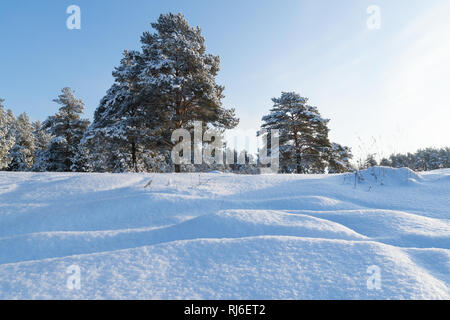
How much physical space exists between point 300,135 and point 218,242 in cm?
1856

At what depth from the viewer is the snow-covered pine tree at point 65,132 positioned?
59.5 ft

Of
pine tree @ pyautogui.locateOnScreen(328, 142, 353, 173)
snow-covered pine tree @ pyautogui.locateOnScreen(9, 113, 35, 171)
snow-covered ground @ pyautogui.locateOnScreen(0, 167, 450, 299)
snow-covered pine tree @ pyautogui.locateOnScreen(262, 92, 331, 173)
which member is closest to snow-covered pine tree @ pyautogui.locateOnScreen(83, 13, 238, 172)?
snow-covered pine tree @ pyautogui.locateOnScreen(262, 92, 331, 173)

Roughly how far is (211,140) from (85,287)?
13.0 metres

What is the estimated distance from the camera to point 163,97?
1139 centimetres

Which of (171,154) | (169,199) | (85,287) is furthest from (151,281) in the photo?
(171,154)

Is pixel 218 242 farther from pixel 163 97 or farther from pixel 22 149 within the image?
pixel 22 149

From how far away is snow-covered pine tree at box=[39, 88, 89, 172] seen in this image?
1812 centimetres

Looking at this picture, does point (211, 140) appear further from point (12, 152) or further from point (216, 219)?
point (12, 152)

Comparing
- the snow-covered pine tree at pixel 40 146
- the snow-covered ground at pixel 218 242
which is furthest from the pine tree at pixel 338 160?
the snow-covered pine tree at pixel 40 146

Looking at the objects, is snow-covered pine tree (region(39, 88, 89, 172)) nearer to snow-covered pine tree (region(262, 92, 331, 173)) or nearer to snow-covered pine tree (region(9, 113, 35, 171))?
snow-covered pine tree (region(9, 113, 35, 171))

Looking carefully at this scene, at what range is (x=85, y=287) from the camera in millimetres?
1030

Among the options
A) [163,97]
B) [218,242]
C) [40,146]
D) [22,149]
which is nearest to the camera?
[218,242]

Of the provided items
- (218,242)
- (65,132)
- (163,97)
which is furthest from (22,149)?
(218,242)

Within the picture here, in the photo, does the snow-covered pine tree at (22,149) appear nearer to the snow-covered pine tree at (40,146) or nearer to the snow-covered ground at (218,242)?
the snow-covered pine tree at (40,146)
